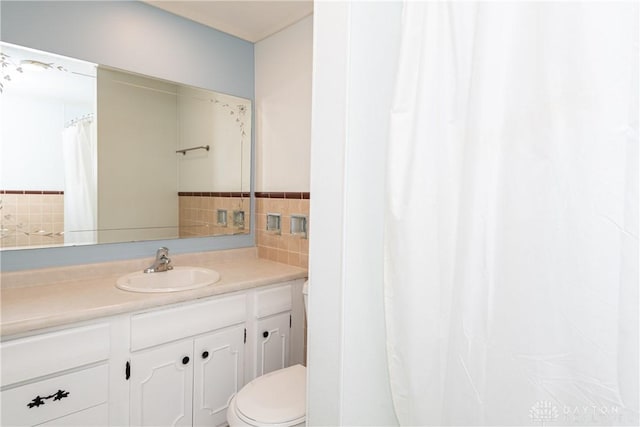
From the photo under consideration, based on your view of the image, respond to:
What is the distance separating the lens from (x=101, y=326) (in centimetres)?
138

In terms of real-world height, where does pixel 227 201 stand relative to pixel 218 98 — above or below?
below

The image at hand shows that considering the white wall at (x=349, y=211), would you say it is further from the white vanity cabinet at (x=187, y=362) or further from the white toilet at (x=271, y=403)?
the white vanity cabinet at (x=187, y=362)

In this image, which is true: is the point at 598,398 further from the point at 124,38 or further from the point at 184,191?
the point at 124,38

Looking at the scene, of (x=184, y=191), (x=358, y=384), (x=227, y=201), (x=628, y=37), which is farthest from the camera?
(x=227, y=201)

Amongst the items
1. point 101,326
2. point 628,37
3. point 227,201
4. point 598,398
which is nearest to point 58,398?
point 101,326

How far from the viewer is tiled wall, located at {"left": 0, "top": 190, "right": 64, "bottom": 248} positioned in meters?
1.61

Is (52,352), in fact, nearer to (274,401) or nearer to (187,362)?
(187,362)

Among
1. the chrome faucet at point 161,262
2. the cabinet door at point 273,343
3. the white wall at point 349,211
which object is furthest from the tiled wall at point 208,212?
the white wall at point 349,211

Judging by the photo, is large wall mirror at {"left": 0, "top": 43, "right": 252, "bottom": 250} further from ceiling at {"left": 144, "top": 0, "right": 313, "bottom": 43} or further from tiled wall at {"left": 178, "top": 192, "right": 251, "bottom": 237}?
ceiling at {"left": 144, "top": 0, "right": 313, "bottom": 43}

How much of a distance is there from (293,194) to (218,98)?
0.83m

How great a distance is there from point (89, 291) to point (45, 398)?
0.45 metres

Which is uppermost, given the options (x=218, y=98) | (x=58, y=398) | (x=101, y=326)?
(x=218, y=98)

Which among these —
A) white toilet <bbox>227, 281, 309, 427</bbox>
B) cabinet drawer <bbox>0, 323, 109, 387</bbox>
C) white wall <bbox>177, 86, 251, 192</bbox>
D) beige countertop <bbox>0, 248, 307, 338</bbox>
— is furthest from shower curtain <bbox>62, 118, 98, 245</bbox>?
white toilet <bbox>227, 281, 309, 427</bbox>

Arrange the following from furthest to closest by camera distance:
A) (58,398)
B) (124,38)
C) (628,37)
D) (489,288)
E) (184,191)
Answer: (184,191)
(124,38)
(58,398)
(489,288)
(628,37)
